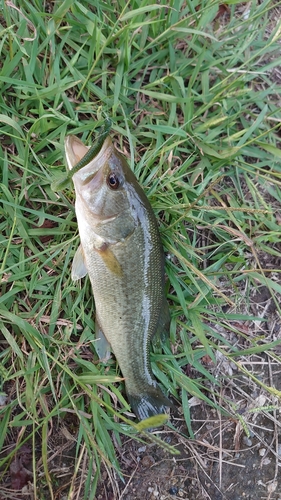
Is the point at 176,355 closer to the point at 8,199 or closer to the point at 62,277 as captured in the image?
the point at 62,277

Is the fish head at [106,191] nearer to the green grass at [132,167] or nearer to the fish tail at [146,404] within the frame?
the green grass at [132,167]

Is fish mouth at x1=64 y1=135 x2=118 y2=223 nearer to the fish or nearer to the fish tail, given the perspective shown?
the fish

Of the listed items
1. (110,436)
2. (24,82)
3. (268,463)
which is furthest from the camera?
(268,463)

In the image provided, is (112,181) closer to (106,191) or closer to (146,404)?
(106,191)

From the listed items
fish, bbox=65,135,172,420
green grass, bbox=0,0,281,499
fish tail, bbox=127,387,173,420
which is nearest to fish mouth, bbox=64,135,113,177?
fish, bbox=65,135,172,420

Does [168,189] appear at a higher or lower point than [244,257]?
higher

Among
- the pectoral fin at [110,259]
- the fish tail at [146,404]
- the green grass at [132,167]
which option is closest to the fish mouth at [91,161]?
the green grass at [132,167]

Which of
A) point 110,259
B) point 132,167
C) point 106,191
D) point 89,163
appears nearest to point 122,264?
point 110,259

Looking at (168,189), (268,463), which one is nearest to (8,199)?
(168,189)
